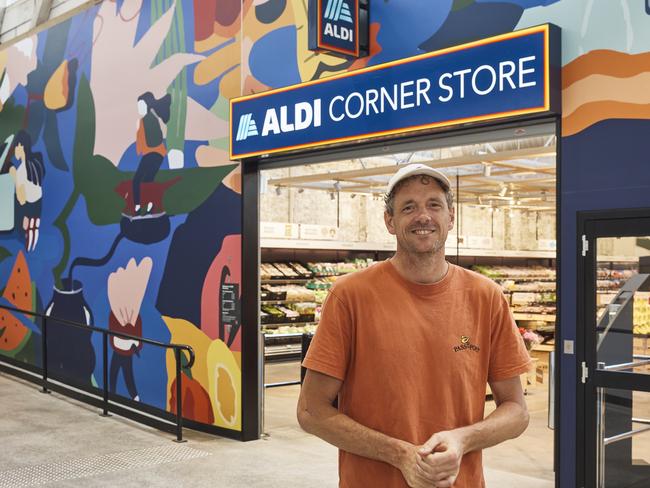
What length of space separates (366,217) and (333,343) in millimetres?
12672

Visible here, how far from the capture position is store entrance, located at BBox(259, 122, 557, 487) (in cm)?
764

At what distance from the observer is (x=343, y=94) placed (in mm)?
6117

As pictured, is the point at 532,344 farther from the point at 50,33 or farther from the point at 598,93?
the point at 50,33

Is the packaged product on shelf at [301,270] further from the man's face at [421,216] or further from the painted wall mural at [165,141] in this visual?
the man's face at [421,216]

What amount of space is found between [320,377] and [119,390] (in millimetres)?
7389

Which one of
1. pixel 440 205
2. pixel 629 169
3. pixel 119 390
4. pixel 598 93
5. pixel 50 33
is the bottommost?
pixel 119 390

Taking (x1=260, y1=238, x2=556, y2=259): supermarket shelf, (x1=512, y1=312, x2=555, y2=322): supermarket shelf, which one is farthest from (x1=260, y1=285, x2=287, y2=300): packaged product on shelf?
(x1=512, y1=312, x2=555, y2=322): supermarket shelf

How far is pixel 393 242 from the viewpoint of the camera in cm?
1380

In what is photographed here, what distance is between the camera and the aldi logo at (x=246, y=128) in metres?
6.98

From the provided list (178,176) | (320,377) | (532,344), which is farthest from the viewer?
(532,344)

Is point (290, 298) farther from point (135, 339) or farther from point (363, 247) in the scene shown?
point (135, 339)

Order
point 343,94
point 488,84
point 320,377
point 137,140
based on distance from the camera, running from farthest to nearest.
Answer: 1. point 137,140
2. point 343,94
3. point 488,84
4. point 320,377

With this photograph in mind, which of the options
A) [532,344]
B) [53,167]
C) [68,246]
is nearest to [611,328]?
[532,344]

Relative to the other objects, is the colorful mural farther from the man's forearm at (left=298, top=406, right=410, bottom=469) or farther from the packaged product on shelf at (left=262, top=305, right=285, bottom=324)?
the man's forearm at (left=298, top=406, right=410, bottom=469)
